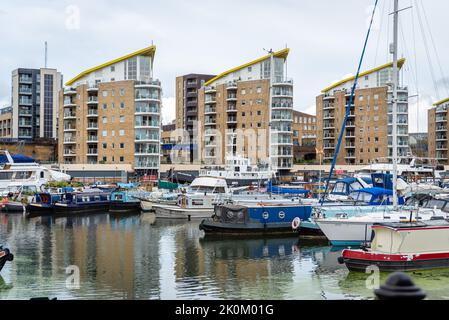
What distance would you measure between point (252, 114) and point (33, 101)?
40625 mm

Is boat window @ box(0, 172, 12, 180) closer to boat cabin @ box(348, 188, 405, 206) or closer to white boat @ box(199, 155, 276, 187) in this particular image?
white boat @ box(199, 155, 276, 187)

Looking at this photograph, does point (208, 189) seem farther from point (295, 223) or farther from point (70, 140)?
point (70, 140)

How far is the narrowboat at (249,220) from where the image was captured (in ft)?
115

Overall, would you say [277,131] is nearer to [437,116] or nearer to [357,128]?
[357,128]

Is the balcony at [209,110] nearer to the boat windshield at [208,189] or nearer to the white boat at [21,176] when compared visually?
the white boat at [21,176]

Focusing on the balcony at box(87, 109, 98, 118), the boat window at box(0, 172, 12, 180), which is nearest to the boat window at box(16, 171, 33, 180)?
the boat window at box(0, 172, 12, 180)

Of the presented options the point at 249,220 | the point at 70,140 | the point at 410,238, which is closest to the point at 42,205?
the point at 249,220

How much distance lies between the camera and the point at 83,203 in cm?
5262

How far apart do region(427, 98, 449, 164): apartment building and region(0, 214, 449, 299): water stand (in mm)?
84009

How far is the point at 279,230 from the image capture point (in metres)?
35.6

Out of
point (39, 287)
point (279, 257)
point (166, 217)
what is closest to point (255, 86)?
point (166, 217)

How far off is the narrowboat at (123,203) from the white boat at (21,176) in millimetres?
11862
